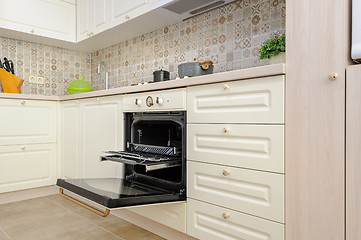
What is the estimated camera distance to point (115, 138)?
2143 mm

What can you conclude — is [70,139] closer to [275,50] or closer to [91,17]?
[91,17]

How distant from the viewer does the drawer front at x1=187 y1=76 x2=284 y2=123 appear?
4.04 ft

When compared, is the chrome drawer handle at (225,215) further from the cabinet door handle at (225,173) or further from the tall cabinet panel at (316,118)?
the tall cabinet panel at (316,118)

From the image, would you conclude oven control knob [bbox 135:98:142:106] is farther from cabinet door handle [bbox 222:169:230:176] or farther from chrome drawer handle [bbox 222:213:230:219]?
chrome drawer handle [bbox 222:213:230:219]

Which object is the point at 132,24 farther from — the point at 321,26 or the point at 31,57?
the point at 321,26

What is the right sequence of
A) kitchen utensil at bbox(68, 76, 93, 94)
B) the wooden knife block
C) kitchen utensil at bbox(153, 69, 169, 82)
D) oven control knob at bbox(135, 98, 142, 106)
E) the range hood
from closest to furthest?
oven control knob at bbox(135, 98, 142, 106) → the range hood → kitchen utensil at bbox(153, 69, 169, 82) → the wooden knife block → kitchen utensil at bbox(68, 76, 93, 94)

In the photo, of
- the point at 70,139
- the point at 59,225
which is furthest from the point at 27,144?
the point at 59,225

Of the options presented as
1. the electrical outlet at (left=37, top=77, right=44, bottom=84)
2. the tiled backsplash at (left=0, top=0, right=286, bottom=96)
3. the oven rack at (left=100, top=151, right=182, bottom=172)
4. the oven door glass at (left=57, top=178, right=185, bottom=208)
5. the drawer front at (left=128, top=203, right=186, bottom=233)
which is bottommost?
the drawer front at (left=128, top=203, right=186, bottom=233)

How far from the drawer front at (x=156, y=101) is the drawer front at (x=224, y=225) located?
56 centimetres

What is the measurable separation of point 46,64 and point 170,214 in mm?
2485

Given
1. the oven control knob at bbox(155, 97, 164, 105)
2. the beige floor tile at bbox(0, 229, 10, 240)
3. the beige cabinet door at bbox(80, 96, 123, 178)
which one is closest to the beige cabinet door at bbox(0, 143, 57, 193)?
the beige cabinet door at bbox(80, 96, 123, 178)

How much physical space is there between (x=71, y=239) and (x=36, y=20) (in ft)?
7.20

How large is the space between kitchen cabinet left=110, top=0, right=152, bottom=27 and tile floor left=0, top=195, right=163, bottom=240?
5.38 ft

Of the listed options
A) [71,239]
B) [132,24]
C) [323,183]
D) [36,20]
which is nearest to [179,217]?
[71,239]
